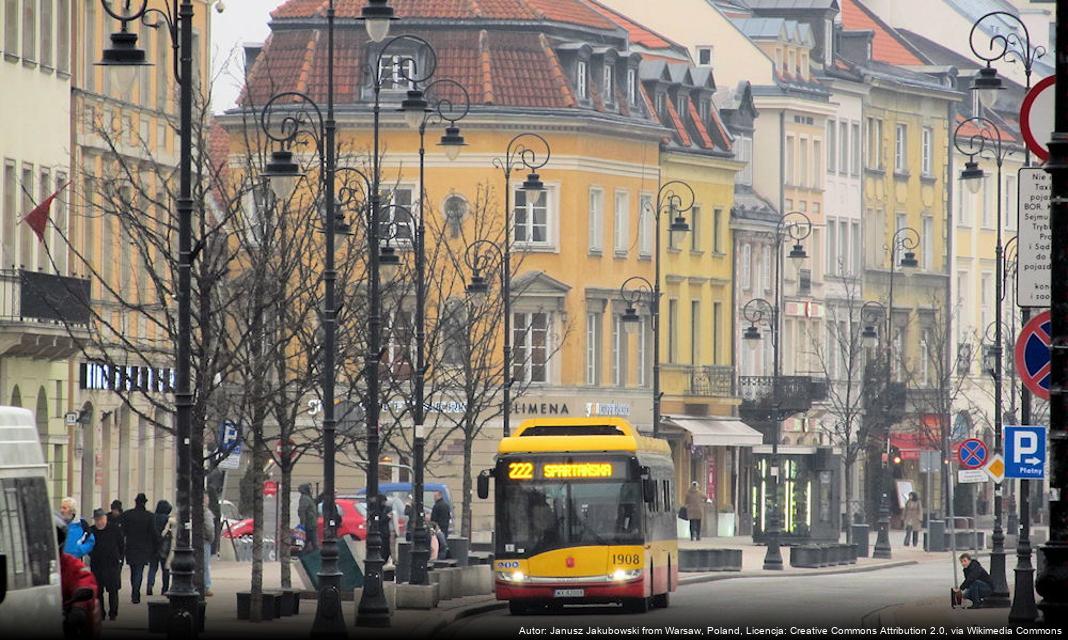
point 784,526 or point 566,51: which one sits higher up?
point 566,51

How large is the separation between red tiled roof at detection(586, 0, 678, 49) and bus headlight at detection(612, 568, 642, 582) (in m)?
56.1

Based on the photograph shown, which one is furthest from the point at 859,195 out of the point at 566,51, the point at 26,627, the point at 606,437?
the point at 26,627

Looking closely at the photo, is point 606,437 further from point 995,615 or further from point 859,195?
point 859,195

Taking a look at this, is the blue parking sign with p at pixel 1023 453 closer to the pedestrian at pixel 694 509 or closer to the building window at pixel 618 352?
the pedestrian at pixel 694 509

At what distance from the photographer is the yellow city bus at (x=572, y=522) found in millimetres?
40750

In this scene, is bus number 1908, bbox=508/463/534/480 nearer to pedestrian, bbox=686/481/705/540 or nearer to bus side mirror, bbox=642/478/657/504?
bus side mirror, bbox=642/478/657/504

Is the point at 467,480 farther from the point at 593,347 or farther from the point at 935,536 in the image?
the point at 593,347

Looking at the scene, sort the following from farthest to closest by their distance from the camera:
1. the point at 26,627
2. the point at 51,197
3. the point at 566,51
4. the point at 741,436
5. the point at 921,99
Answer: the point at 921,99
the point at 741,436
the point at 566,51
the point at 51,197
the point at 26,627

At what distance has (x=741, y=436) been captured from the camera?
297 ft

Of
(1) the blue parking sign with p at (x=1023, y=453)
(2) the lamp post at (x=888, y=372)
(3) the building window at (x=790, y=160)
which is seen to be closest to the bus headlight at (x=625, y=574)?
(1) the blue parking sign with p at (x=1023, y=453)

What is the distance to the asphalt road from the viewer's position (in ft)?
119

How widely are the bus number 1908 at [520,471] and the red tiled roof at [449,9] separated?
133 ft

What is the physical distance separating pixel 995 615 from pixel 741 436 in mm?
51158

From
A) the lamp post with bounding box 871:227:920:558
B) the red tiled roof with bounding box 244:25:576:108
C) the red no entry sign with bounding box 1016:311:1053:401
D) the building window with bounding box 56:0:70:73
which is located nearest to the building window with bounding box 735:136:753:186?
the lamp post with bounding box 871:227:920:558
